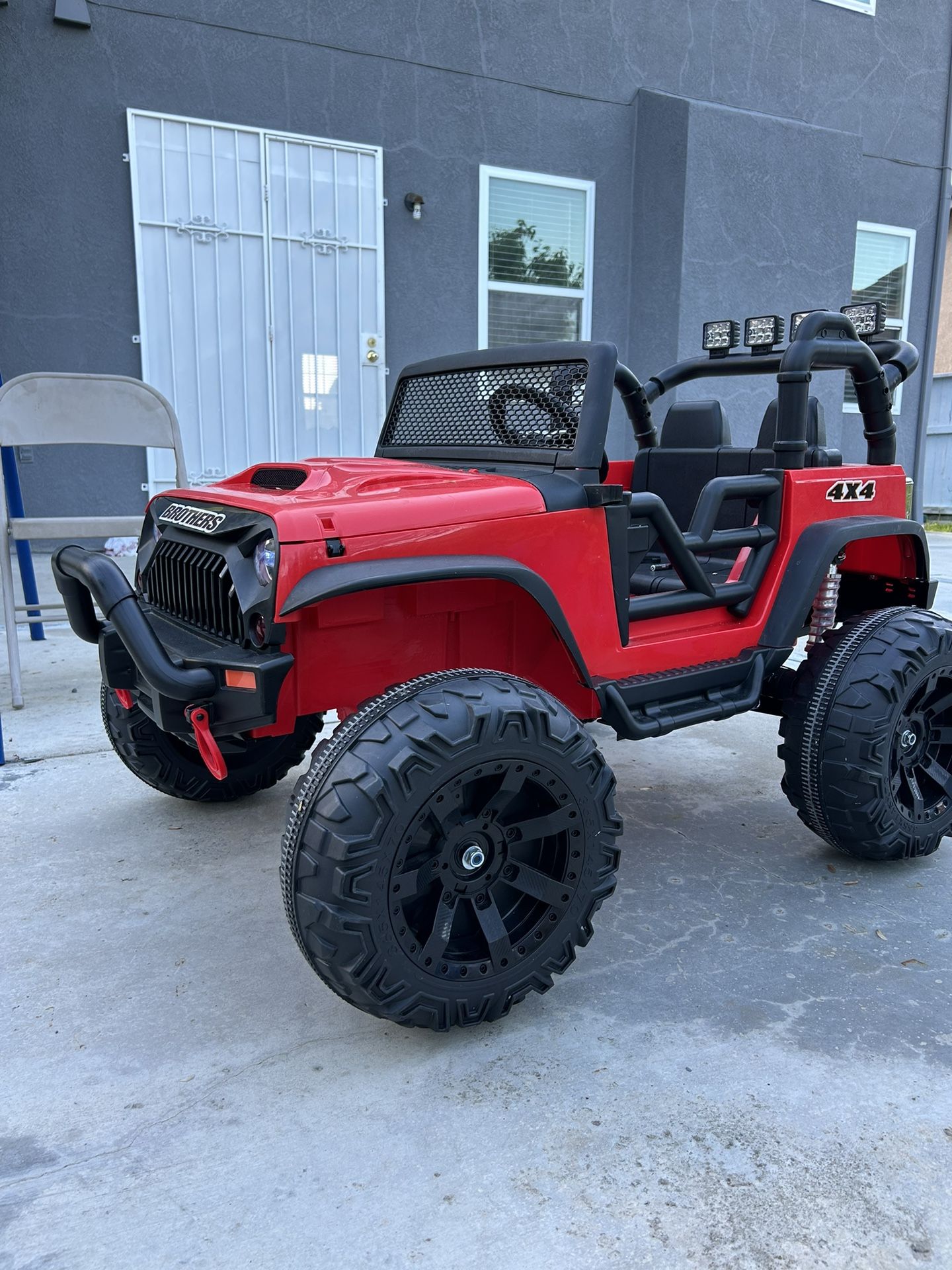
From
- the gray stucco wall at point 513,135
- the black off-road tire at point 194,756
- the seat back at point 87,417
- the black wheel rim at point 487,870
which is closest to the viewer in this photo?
the black wheel rim at point 487,870

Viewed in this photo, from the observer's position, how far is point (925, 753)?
9.45 feet

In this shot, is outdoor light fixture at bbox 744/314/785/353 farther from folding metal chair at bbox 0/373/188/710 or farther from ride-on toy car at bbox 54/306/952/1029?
folding metal chair at bbox 0/373/188/710

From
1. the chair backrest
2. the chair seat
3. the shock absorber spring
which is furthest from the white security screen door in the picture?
the shock absorber spring

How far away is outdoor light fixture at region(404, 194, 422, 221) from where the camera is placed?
7.15m

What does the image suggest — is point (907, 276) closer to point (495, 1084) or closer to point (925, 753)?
point (925, 753)

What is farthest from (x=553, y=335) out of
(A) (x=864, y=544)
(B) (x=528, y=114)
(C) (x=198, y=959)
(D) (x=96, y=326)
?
(C) (x=198, y=959)

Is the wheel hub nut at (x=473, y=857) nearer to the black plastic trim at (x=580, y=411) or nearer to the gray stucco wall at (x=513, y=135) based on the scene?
the black plastic trim at (x=580, y=411)

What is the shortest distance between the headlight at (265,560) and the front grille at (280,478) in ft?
1.22

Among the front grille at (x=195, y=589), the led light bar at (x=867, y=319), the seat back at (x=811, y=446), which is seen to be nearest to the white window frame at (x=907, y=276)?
the seat back at (x=811, y=446)

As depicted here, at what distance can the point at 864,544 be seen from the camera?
10.7 ft

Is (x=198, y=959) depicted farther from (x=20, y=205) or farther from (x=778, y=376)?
(x=20, y=205)

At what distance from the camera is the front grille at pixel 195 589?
2.15 metres

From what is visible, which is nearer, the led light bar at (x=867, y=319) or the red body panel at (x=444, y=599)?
the red body panel at (x=444, y=599)

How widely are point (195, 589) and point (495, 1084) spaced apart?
1.31 m
